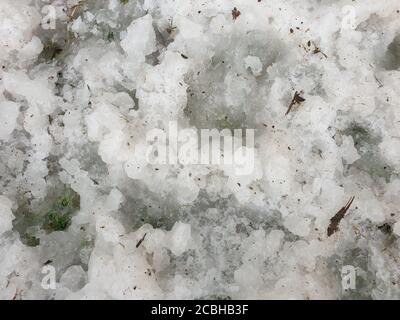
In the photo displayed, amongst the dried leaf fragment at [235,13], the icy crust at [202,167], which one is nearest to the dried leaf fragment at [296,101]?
the icy crust at [202,167]

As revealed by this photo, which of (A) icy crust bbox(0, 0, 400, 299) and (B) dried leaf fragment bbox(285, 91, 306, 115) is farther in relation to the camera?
(B) dried leaf fragment bbox(285, 91, 306, 115)

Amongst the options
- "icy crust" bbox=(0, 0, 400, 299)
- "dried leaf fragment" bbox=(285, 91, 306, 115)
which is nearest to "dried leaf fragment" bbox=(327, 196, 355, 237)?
"icy crust" bbox=(0, 0, 400, 299)

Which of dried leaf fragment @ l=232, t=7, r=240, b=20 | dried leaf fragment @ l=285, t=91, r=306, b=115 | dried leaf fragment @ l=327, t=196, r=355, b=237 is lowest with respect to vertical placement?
dried leaf fragment @ l=327, t=196, r=355, b=237

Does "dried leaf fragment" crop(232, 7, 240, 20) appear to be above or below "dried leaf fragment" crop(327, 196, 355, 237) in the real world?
above

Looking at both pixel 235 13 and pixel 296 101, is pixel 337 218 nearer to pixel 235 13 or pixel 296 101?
pixel 296 101

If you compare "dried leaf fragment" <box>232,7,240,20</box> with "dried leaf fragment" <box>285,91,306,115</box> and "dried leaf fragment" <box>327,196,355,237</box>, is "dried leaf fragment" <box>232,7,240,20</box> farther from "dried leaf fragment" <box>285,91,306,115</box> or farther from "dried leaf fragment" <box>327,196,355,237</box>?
"dried leaf fragment" <box>327,196,355,237</box>

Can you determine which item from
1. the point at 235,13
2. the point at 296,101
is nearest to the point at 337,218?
the point at 296,101

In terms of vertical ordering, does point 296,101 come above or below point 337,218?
above

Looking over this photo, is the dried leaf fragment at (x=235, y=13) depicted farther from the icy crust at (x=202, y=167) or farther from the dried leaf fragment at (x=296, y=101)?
the dried leaf fragment at (x=296, y=101)

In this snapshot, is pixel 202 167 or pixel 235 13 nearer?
pixel 202 167
